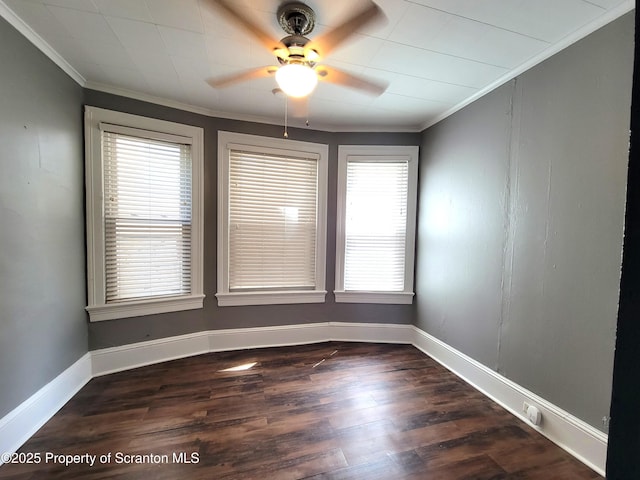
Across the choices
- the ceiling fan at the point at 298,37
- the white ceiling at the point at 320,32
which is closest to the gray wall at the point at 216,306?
the white ceiling at the point at 320,32

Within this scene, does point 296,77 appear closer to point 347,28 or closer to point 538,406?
point 347,28

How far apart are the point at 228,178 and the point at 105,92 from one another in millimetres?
1173

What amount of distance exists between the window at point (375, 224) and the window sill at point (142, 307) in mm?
1543

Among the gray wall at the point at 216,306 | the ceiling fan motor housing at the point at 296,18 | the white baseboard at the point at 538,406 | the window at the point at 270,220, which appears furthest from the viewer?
the window at the point at 270,220

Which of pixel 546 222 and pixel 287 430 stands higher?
pixel 546 222

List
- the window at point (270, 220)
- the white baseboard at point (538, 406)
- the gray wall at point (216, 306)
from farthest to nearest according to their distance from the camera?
Result: the window at point (270, 220) < the gray wall at point (216, 306) < the white baseboard at point (538, 406)

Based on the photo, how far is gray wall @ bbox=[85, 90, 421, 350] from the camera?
250cm

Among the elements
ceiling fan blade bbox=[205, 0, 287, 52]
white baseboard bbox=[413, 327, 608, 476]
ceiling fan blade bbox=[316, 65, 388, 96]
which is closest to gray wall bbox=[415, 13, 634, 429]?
white baseboard bbox=[413, 327, 608, 476]

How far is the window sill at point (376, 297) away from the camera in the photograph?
10.6 feet

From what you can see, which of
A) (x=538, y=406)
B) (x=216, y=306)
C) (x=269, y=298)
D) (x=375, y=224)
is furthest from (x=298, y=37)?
(x=538, y=406)

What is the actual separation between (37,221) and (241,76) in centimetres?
168

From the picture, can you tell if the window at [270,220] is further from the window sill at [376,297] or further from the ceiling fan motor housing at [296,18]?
the ceiling fan motor housing at [296,18]

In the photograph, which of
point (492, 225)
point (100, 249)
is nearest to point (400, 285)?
point (492, 225)

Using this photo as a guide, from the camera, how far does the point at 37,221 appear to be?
182cm
